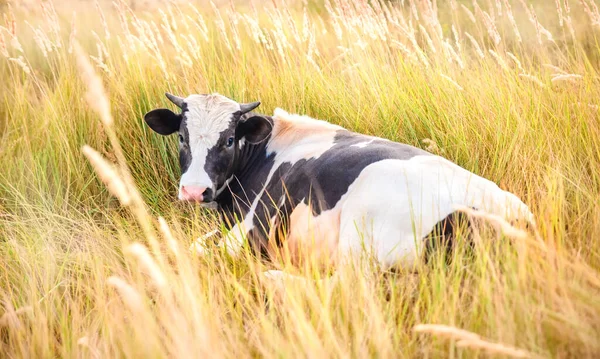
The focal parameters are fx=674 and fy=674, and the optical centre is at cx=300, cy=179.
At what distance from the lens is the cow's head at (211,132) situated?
15.4 ft

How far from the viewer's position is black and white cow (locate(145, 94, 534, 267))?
3.45 metres

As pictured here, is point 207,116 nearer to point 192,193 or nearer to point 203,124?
point 203,124

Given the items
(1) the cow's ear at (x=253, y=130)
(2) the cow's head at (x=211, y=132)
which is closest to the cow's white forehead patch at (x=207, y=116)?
(2) the cow's head at (x=211, y=132)

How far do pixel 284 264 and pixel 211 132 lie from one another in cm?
134

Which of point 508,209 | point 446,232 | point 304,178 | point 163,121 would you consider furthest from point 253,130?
point 508,209

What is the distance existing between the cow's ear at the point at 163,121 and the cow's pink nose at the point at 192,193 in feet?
2.54

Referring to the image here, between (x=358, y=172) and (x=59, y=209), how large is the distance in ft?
7.90

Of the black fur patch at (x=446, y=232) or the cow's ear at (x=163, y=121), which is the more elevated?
the cow's ear at (x=163, y=121)

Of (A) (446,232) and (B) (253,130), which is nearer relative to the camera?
(A) (446,232)

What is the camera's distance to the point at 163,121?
5.05 m

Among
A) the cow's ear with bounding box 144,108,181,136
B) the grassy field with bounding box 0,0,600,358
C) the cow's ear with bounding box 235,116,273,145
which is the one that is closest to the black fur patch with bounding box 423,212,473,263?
the grassy field with bounding box 0,0,600,358

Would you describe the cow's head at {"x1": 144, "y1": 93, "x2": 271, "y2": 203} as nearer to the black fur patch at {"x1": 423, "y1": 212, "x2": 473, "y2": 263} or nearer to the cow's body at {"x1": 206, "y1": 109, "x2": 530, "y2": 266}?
the cow's body at {"x1": 206, "y1": 109, "x2": 530, "y2": 266}

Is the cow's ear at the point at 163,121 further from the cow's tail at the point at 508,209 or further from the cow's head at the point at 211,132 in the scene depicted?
the cow's tail at the point at 508,209

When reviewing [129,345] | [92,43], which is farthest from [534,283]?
[92,43]
